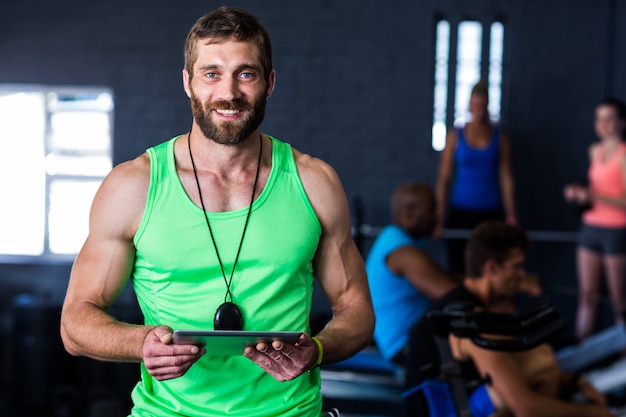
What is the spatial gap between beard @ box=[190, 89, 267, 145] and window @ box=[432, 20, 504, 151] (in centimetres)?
453

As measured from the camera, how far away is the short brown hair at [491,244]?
2.97 m

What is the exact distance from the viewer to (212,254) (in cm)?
173

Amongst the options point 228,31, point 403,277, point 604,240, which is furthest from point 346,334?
point 604,240

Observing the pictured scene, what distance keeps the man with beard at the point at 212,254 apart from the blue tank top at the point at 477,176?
3.87 m

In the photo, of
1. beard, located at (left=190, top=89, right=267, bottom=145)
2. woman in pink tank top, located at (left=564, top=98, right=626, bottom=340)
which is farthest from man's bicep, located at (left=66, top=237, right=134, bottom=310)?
woman in pink tank top, located at (left=564, top=98, right=626, bottom=340)

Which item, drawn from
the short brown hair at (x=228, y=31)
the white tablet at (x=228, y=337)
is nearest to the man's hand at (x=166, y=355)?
the white tablet at (x=228, y=337)

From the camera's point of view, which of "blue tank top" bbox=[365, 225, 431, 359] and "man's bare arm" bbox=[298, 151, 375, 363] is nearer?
"man's bare arm" bbox=[298, 151, 375, 363]

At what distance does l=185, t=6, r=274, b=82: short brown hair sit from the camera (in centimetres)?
175

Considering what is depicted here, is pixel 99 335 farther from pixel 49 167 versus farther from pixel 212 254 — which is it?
pixel 49 167

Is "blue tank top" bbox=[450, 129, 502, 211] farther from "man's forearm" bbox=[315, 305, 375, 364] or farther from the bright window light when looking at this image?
"man's forearm" bbox=[315, 305, 375, 364]

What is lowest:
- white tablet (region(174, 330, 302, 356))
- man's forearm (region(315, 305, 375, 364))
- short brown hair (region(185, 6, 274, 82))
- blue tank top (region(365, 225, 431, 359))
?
blue tank top (region(365, 225, 431, 359))

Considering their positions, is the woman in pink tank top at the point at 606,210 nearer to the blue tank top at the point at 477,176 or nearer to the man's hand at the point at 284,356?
the blue tank top at the point at 477,176

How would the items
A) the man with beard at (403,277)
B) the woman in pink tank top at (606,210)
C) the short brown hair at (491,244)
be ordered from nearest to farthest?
the short brown hair at (491,244) < the man with beard at (403,277) < the woman in pink tank top at (606,210)

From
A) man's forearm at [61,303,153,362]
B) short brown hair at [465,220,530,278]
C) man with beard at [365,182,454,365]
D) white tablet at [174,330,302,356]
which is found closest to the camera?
white tablet at [174,330,302,356]
